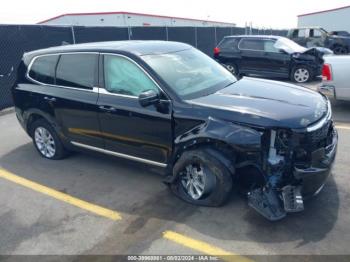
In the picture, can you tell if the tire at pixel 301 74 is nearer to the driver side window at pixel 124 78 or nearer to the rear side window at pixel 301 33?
the driver side window at pixel 124 78

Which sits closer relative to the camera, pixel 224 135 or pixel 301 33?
pixel 224 135

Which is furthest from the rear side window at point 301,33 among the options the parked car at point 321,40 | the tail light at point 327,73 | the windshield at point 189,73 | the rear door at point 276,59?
the windshield at point 189,73

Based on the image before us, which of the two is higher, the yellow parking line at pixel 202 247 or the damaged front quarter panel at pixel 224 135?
the damaged front quarter panel at pixel 224 135

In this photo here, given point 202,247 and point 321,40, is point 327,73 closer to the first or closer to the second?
point 202,247

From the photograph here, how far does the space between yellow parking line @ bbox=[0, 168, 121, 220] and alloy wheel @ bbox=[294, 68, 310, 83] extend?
921 centimetres

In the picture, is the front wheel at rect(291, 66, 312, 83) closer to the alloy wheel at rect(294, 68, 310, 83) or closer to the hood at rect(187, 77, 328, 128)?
the alloy wheel at rect(294, 68, 310, 83)

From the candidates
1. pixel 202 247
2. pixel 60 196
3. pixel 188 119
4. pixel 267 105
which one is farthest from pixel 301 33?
pixel 202 247

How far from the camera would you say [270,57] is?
38.9 ft

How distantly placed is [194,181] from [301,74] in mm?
8731

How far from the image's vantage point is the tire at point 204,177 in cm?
376

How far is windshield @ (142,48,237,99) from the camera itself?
4.25m

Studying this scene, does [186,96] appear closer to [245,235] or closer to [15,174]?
[245,235]

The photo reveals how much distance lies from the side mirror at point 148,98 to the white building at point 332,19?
40083 mm

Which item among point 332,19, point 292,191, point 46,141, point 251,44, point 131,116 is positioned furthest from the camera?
point 332,19
